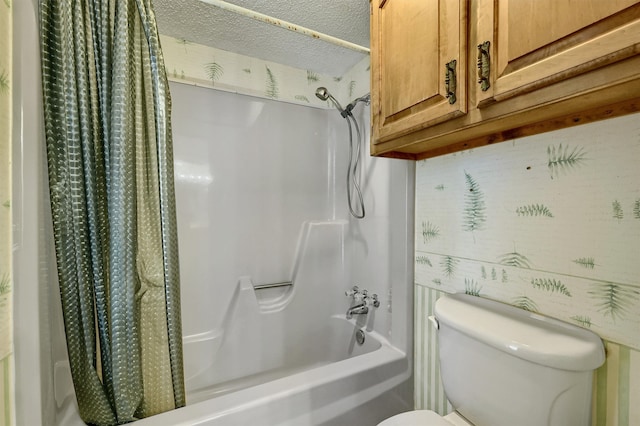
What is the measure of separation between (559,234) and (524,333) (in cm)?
30

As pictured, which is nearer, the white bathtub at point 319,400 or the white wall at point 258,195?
the white bathtub at point 319,400

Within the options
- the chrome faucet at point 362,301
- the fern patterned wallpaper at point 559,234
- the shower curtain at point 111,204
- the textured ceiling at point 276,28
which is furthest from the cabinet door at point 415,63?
the chrome faucet at point 362,301

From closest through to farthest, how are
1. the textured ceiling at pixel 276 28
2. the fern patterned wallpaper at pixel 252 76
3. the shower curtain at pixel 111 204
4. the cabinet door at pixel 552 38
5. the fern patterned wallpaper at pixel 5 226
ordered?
the cabinet door at pixel 552 38 → the fern patterned wallpaper at pixel 5 226 → the shower curtain at pixel 111 204 → the textured ceiling at pixel 276 28 → the fern patterned wallpaper at pixel 252 76

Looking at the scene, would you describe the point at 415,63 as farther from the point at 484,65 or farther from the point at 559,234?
the point at 559,234

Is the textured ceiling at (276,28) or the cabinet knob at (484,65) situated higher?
the textured ceiling at (276,28)

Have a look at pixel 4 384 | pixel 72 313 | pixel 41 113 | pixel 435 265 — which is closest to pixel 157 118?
pixel 41 113

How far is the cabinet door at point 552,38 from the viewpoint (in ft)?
1.48

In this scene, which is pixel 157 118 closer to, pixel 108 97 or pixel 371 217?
pixel 108 97

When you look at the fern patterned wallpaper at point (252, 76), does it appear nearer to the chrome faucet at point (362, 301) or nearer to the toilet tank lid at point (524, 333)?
the chrome faucet at point (362, 301)

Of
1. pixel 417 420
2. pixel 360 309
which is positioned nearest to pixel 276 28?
pixel 360 309

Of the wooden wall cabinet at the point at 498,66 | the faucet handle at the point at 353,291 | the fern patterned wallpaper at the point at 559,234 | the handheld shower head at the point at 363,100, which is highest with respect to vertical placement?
the handheld shower head at the point at 363,100

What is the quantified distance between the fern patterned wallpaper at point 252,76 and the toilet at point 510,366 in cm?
149

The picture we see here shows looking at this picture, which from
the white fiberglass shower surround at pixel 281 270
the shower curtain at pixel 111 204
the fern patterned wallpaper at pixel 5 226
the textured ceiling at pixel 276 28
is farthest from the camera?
the textured ceiling at pixel 276 28

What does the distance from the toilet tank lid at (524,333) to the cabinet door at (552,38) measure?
0.62 metres
